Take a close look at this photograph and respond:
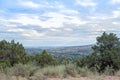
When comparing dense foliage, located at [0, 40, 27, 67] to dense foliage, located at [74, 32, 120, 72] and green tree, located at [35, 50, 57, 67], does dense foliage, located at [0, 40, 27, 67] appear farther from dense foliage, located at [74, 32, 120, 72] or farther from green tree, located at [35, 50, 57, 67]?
dense foliage, located at [74, 32, 120, 72]

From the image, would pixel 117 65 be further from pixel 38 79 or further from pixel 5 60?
pixel 5 60

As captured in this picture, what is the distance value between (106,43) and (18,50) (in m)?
8.58

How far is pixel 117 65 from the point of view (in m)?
17.6

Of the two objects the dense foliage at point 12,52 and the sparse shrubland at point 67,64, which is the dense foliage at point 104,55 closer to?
the sparse shrubland at point 67,64

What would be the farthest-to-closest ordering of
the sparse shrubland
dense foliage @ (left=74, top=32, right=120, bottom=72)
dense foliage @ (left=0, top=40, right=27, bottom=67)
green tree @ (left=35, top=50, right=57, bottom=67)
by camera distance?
green tree @ (left=35, top=50, right=57, bottom=67) → dense foliage @ (left=0, top=40, right=27, bottom=67) → dense foliage @ (left=74, top=32, right=120, bottom=72) → the sparse shrubland

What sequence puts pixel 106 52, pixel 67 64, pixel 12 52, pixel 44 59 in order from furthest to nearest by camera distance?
pixel 44 59, pixel 12 52, pixel 106 52, pixel 67 64

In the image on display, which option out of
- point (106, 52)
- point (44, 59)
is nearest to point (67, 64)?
point (106, 52)

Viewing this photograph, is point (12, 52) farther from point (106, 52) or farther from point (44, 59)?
point (106, 52)

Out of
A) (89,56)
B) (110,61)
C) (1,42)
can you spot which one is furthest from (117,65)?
(1,42)

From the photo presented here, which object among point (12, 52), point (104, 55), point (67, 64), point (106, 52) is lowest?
point (67, 64)

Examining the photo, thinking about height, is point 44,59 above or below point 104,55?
below

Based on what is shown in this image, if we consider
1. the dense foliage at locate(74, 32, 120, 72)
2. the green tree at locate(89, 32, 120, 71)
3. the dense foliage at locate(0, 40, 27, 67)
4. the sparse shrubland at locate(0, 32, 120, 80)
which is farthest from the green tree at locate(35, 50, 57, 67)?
the green tree at locate(89, 32, 120, 71)

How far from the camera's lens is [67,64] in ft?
51.8

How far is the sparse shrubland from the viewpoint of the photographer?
551 inches
